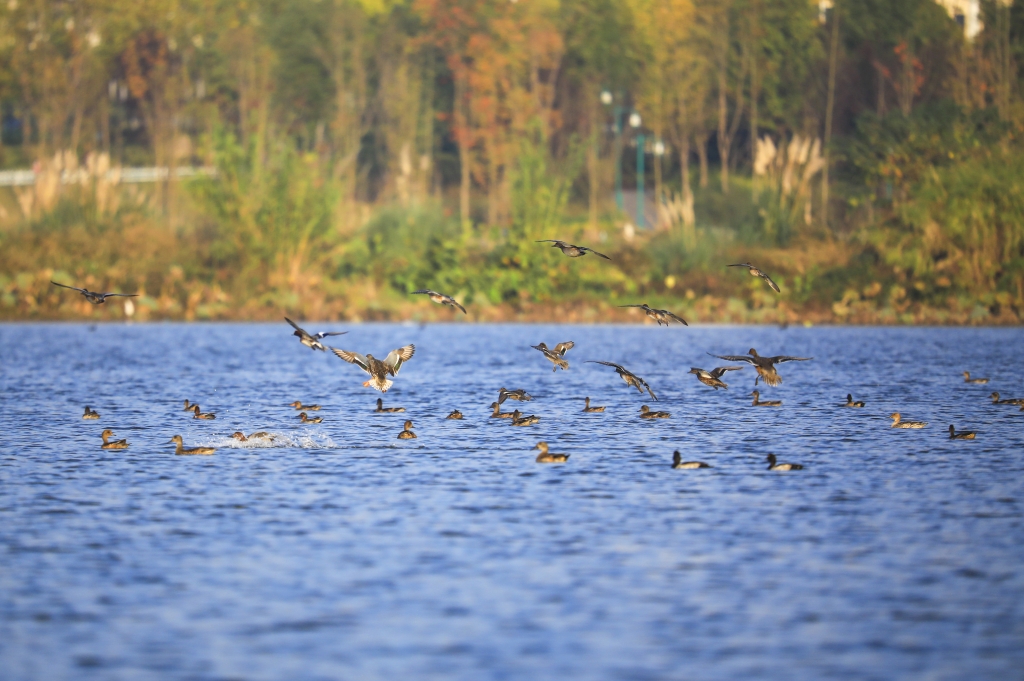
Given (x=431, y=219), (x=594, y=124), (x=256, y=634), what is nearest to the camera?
(x=256, y=634)

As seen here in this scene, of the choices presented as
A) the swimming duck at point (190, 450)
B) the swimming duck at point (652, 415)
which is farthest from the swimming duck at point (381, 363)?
the swimming duck at point (652, 415)

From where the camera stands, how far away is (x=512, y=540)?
11758mm

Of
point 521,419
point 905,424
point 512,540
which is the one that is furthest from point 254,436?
point 905,424

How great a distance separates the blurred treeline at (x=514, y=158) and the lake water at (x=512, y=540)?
1379 cm

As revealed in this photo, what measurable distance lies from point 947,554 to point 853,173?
113 ft

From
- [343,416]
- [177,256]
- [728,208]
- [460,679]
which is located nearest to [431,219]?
[177,256]

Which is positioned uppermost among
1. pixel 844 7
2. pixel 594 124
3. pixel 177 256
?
pixel 844 7

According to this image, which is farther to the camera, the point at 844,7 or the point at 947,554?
the point at 844,7

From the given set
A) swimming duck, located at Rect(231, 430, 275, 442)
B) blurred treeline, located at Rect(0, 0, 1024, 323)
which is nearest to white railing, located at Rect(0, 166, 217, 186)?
blurred treeline, located at Rect(0, 0, 1024, 323)

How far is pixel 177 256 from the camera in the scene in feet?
124

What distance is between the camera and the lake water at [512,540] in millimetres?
8789

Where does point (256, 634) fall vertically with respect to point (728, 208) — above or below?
below

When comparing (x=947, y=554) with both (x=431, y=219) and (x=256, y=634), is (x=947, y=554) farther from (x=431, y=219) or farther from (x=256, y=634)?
(x=431, y=219)

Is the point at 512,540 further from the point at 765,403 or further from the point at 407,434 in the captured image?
the point at 765,403
